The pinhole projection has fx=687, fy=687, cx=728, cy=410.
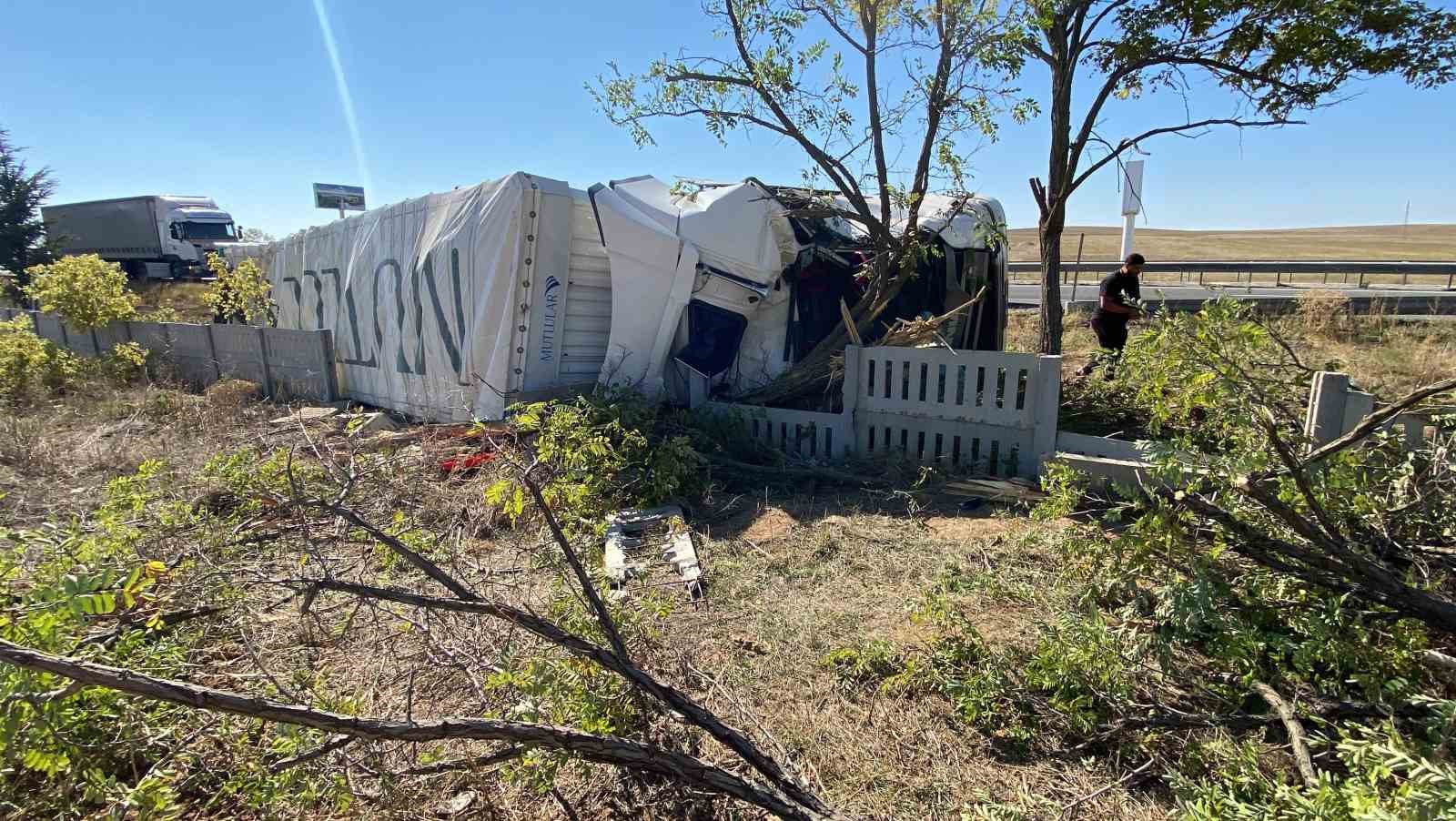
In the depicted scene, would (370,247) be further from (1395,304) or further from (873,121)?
(1395,304)

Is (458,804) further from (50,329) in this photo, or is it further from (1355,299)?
(1355,299)

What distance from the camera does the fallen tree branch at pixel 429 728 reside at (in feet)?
4.90

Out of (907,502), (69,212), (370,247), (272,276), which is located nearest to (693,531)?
(907,502)

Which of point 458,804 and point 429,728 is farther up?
point 429,728

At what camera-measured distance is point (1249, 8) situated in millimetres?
7188

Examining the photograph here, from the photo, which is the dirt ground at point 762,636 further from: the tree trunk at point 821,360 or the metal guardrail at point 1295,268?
the metal guardrail at point 1295,268

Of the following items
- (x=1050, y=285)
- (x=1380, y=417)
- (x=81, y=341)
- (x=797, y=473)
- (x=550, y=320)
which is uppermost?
(x=1050, y=285)

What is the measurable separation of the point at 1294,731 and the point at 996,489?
297cm

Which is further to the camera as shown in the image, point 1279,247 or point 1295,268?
point 1279,247

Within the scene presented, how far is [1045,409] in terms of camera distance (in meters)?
5.11

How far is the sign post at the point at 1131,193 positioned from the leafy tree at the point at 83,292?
14.9 m

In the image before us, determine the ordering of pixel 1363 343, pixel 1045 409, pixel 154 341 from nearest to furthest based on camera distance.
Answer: pixel 1045 409
pixel 1363 343
pixel 154 341

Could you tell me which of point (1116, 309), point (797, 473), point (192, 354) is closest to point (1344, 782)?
point (797, 473)

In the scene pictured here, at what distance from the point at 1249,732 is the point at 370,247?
9759 mm
